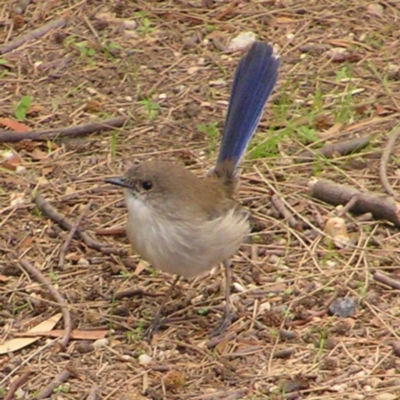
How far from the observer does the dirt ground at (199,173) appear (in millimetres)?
5395

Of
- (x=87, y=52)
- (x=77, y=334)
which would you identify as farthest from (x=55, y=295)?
(x=87, y=52)

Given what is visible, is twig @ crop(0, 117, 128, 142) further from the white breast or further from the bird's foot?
the bird's foot

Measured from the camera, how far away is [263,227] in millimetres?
6516

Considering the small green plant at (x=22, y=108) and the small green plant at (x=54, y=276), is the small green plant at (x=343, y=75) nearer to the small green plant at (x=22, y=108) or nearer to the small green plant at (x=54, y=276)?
the small green plant at (x=22, y=108)

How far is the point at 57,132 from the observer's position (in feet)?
24.0

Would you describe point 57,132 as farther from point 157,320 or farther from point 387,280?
point 387,280

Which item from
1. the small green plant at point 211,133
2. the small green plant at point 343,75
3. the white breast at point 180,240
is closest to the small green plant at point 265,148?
the small green plant at point 211,133

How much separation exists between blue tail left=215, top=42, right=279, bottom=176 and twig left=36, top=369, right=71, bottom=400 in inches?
64.2

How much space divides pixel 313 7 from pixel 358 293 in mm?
3516

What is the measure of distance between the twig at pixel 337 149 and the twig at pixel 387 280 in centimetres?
132

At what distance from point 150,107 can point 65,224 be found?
4.74ft

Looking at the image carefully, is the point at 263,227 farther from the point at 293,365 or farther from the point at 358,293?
the point at 293,365

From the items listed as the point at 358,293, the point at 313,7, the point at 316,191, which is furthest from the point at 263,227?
the point at 313,7

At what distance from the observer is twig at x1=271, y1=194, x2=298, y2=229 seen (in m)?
6.47
